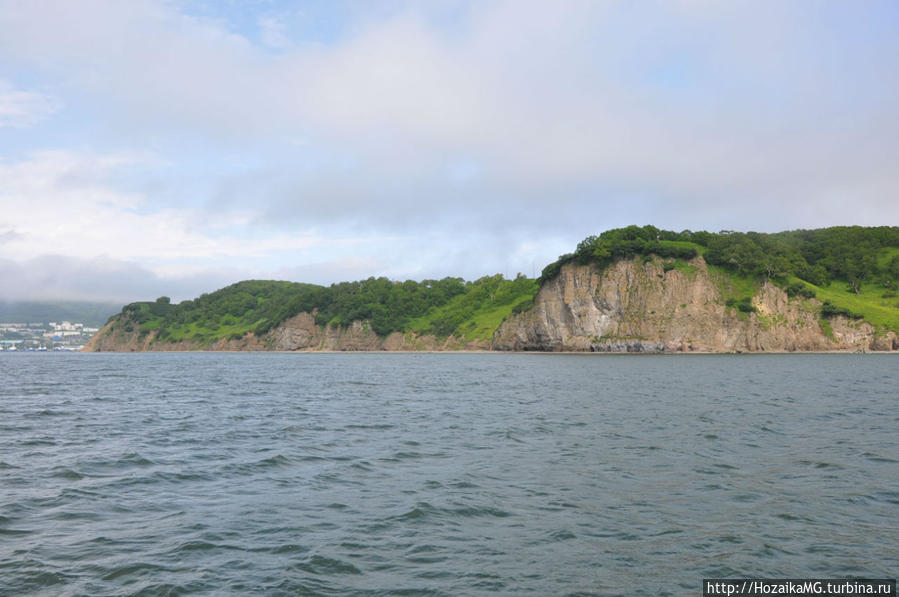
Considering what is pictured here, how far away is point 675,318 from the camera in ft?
444

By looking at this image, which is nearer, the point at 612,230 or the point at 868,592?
the point at 868,592

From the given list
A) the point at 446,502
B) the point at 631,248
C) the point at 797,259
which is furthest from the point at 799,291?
the point at 446,502

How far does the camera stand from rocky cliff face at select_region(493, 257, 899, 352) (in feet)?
424

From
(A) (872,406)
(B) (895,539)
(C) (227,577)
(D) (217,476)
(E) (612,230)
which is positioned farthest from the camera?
(E) (612,230)

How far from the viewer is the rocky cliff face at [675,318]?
424 feet

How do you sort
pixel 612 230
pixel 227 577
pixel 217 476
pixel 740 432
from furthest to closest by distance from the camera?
pixel 612 230
pixel 740 432
pixel 217 476
pixel 227 577

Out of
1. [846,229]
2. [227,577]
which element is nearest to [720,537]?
[227,577]

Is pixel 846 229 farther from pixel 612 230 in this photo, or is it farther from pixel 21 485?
pixel 21 485

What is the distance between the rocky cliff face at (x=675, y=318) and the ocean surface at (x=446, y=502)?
110 m

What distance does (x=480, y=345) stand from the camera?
196625mm

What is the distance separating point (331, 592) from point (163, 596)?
8.68 feet

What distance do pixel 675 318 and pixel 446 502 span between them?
13279 cm

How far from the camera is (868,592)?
8.97m

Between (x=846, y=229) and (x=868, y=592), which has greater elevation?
(x=846, y=229)
